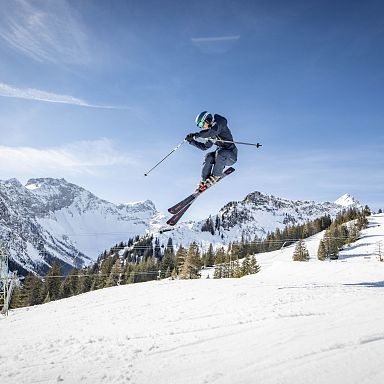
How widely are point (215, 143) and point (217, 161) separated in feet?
2.74

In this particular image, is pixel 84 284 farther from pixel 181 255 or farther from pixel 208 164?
pixel 208 164

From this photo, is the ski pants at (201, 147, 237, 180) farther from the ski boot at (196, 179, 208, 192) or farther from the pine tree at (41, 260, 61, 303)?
the pine tree at (41, 260, 61, 303)

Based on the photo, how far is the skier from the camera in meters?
12.6

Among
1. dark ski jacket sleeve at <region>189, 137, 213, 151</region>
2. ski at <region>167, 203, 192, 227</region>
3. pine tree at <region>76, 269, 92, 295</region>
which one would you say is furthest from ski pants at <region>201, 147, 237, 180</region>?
pine tree at <region>76, 269, 92, 295</region>

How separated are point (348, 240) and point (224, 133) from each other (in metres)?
88.1

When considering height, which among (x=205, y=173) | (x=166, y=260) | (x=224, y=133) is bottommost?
(x=166, y=260)

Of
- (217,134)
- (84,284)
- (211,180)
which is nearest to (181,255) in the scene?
(84,284)

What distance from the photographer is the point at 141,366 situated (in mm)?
5629

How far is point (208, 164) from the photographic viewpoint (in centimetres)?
1438

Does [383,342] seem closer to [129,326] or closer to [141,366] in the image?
[141,366]

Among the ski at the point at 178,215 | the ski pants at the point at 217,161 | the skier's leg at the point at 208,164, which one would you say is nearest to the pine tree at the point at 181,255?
the ski at the point at 178,215

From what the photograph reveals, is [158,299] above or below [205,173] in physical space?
below

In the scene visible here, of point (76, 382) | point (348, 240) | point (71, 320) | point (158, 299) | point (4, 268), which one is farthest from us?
point (348, 240)

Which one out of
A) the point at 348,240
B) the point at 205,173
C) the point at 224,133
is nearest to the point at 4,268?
the point at 205,173
